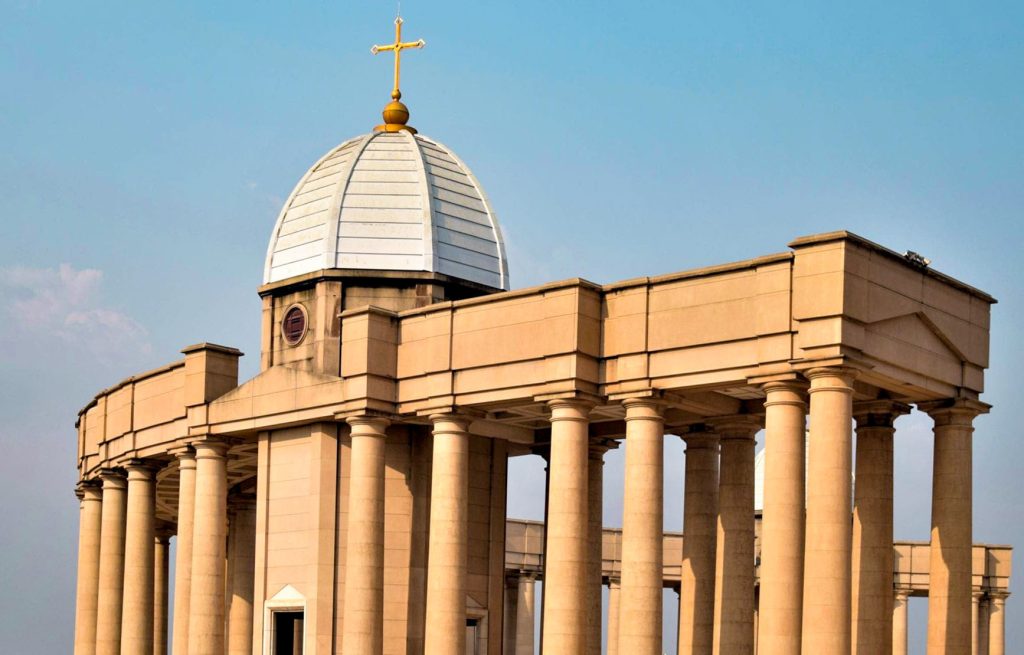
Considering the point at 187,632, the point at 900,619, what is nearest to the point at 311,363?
the point at 187,632

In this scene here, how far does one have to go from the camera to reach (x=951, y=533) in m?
49.9

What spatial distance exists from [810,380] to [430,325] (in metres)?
13.0

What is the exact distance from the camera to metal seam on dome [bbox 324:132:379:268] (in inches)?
A: 2319

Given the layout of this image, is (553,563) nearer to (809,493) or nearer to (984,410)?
(809,493)

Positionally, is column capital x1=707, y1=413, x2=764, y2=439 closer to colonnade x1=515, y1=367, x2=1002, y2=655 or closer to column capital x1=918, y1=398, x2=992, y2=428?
colonnade x1=515, y1=367, x2=1002, y2=655

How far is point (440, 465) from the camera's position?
53031mm

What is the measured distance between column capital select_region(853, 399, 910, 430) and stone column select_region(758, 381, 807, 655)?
5.72m

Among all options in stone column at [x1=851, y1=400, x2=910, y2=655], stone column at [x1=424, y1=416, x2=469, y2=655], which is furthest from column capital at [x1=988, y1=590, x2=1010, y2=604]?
stone column at [x1=424, y1=416, x2=469, y2=655]

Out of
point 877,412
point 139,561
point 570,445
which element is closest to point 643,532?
point 570,445

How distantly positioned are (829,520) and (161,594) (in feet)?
143

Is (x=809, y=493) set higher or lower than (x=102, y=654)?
higher

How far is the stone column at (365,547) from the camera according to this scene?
176 feet

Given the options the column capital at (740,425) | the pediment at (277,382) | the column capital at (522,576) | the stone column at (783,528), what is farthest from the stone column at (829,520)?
the column capital at (522,576)

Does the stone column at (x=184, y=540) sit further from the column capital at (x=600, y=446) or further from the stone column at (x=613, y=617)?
the stone column at (x=613, y=617)
